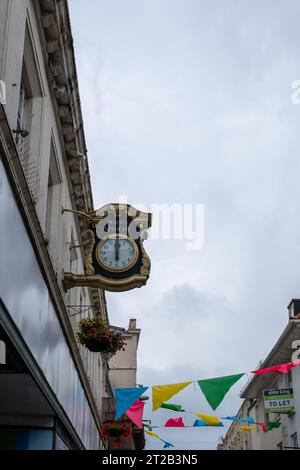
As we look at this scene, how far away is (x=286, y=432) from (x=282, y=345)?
172 inches

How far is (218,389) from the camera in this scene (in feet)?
51.0

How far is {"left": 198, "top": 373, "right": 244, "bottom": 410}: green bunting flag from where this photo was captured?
50.8 ft

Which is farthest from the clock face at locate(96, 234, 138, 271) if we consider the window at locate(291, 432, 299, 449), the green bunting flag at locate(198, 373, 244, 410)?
the window at locate(291, 432, 299, 449)

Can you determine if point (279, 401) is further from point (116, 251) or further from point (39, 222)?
point (39, 222)

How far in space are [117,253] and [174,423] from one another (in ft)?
32.0

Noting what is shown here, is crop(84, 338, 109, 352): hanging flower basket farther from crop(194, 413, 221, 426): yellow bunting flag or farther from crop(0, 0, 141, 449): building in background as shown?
crop(194, 413, 221, 426): yellow bunting flag

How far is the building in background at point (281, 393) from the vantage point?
30188 millimetres

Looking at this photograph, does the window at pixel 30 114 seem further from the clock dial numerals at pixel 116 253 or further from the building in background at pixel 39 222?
the clock dial numerals at pixel 116 253

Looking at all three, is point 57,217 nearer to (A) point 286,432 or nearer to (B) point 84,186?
(B) point 84,186

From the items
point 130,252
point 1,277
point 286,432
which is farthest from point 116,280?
point 286,432

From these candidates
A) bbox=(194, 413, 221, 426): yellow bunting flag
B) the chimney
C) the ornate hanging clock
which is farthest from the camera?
the chimney

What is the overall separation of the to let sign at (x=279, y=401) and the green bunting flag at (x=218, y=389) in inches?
584

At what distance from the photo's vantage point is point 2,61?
897 cm

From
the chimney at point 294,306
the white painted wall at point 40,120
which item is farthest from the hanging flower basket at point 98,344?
the chimney at point 294,306
